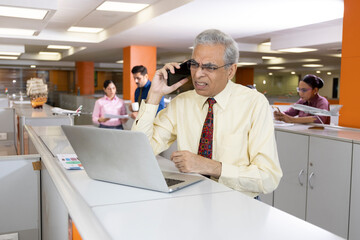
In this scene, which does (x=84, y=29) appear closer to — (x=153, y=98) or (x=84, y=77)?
(x=153, y=98)

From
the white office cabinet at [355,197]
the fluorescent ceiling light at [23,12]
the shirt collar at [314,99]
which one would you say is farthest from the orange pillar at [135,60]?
the white office cabinet at [355,197]

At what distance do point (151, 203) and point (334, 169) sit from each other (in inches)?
86.0

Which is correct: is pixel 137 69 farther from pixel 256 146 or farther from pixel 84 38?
pixel 84 38

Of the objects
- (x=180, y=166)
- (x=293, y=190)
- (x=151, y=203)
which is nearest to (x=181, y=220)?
(x=151, y=203)

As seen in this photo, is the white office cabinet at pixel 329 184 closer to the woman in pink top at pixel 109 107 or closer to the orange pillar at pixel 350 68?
the orange pillar at pixel 350 68

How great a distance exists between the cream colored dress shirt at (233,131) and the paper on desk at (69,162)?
0.38 metres

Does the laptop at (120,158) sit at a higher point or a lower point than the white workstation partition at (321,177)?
higher

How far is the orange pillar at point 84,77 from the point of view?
19.6 metres

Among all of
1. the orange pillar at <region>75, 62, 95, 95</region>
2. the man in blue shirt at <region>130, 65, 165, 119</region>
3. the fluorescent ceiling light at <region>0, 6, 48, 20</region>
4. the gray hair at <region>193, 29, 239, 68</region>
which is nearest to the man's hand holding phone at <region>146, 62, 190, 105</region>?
the gray hair at <region>193, 29, 239, 68</region>

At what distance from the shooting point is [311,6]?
600 centimetres

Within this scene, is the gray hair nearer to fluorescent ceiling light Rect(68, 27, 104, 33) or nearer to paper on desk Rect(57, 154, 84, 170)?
paper on desk Rect(57, 154, 84, 170)

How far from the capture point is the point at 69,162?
5.49ft

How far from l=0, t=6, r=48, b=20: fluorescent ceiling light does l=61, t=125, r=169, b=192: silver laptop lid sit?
5.21 m

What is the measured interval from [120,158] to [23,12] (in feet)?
18.9
